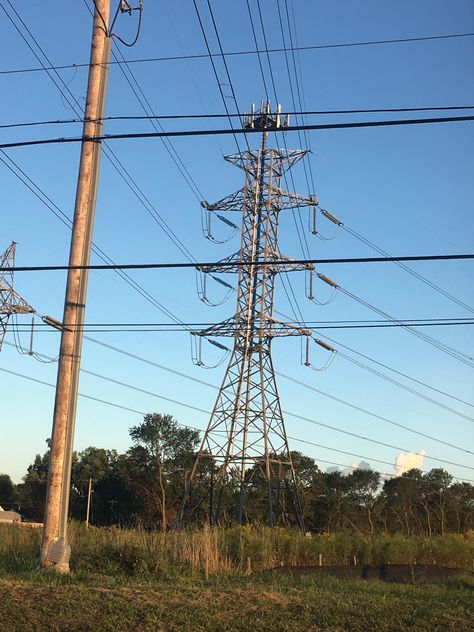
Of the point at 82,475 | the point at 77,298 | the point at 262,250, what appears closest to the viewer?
the point at 77,298

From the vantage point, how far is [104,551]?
19016 millimetres

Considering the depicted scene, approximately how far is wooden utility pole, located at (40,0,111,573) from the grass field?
1.20m

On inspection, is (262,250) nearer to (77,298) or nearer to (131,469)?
(77,298)

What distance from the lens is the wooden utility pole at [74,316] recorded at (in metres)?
17.0

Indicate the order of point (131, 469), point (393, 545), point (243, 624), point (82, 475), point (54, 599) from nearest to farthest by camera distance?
point (243, 624) → point (54, 599) → point (393, 545) → point (131, 469) → point (82, 475)

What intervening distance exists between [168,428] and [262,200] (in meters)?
44.4

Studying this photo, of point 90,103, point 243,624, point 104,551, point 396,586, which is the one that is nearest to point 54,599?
point 243,624

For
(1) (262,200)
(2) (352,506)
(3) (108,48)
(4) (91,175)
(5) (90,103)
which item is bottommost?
(2) (352,506)

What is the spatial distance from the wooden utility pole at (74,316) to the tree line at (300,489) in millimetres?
39625

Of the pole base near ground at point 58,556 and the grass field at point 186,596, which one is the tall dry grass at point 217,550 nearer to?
the grass field at point 186,596

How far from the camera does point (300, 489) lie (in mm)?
59875

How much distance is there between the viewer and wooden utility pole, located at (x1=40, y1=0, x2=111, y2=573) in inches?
667

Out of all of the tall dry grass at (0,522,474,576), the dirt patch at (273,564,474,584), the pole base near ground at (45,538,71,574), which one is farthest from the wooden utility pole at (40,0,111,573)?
the dirt patch at (273,564,474,584)

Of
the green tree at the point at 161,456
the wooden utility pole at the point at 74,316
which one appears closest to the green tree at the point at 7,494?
the green tree at the point at 161,456
